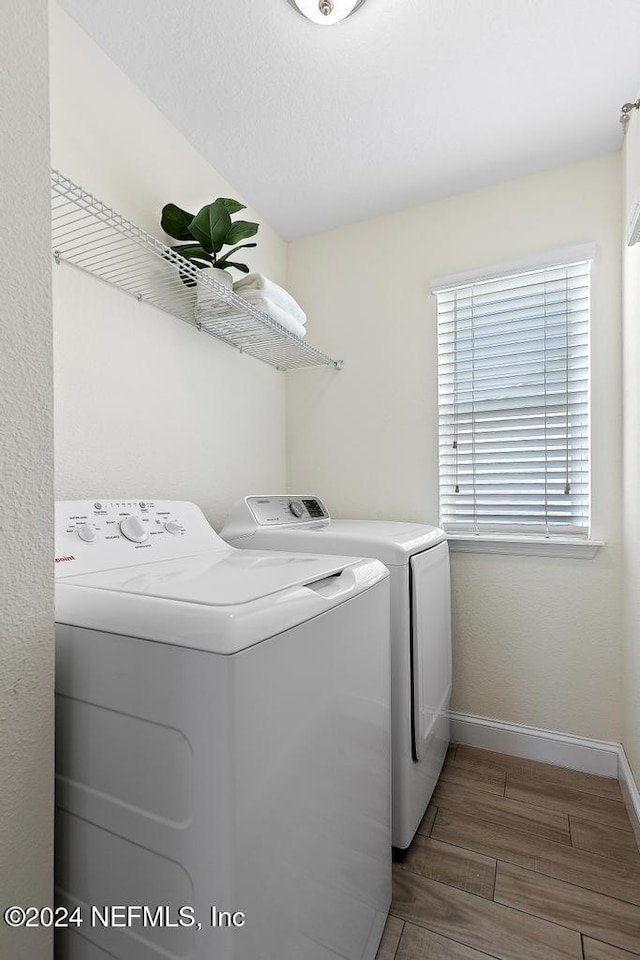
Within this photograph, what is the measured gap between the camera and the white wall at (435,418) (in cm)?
183

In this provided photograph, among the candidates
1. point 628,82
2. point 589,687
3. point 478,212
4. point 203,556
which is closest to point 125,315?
point 203,556

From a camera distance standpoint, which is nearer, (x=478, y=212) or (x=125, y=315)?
(x=125, y=315)

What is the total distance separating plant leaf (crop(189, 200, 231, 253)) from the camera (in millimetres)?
1485

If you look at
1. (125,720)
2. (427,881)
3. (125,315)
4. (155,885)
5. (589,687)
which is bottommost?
(427,881)

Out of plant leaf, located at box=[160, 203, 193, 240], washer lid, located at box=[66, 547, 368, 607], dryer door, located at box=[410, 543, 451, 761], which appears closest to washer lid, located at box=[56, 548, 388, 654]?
washer lid, located at box=[66, 547, 368, 607]

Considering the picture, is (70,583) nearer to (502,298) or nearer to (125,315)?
(125,315)

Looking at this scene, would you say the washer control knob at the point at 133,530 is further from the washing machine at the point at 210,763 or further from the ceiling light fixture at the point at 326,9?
the ceiling light fixture at the point at 326,9

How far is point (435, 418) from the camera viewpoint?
212 cm

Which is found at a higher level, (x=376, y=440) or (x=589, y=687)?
(x=376, y=440)

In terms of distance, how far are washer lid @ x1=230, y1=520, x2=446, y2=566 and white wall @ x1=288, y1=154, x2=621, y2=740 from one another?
1.59 feet

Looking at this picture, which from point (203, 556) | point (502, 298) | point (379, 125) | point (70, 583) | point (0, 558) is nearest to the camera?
point (0, 558)

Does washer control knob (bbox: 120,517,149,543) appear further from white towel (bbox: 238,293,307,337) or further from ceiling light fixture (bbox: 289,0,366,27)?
ceiling light fixture (bbox: 289,0,366,27)

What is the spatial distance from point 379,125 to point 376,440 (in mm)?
1187

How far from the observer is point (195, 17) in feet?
4.27
